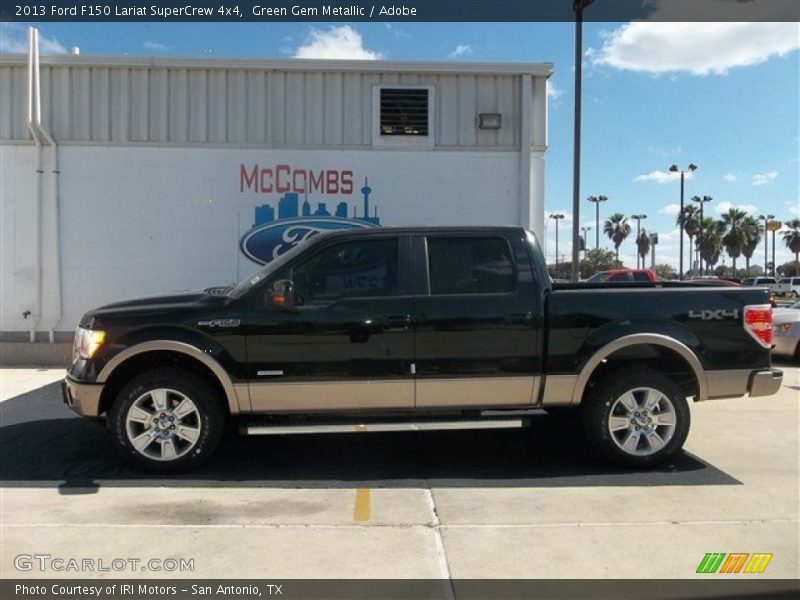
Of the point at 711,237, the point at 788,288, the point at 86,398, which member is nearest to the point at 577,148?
the point at 86,398

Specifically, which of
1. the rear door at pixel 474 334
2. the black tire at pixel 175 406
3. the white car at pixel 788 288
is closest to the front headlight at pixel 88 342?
the black tire at pixel 175 406

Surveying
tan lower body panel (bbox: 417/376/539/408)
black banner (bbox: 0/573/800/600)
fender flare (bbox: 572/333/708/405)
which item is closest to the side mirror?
tan lower body panel (bbox: 417/376/539/408)

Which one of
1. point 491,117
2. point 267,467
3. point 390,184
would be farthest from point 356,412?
point 491,117

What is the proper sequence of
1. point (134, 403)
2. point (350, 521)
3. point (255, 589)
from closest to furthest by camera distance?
1. point (255, 589)
2. point (350, 521)
3. point (134, 403)

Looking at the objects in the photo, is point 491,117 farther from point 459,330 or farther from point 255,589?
point 255,589

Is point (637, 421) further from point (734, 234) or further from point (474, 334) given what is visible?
point (734, 234)

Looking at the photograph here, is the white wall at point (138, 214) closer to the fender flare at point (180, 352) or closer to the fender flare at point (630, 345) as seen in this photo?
the fender flare at point (180, 352)

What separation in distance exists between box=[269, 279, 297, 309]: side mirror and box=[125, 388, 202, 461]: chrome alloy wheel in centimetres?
102

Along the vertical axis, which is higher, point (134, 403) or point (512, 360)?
point (512, 360)

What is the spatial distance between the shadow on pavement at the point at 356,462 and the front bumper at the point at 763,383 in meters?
0.73

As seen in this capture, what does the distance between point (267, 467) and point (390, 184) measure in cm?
631

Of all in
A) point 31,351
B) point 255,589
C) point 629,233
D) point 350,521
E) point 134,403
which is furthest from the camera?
point 629,233

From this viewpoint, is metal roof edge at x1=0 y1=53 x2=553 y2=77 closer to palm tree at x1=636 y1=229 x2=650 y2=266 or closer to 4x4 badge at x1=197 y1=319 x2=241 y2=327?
4x4 badge at x1=197 y1=319 x2=241 y2=327

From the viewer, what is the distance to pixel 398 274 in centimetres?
543
